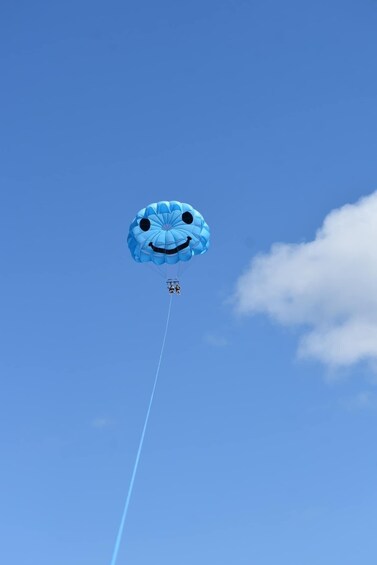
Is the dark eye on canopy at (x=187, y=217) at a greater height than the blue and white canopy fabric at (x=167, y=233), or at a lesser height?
greater

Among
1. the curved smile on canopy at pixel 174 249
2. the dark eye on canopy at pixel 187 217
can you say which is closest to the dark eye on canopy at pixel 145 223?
the curved smile on canopy at pixel 174 249

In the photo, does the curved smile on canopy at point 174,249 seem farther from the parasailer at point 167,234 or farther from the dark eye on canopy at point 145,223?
the dark eye on canopy at point 145,223

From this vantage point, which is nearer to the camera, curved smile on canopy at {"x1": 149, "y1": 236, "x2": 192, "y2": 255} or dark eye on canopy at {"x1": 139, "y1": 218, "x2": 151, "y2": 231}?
dark eye on canopy at {"x1": 139, "y1": 218, "x2": 151, "y2": 231}

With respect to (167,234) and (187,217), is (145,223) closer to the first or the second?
(167,234)

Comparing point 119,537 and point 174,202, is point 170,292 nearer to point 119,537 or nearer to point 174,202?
point 174,202

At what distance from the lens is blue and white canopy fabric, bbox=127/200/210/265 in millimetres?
42656

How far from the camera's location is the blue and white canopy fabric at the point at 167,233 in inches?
1679

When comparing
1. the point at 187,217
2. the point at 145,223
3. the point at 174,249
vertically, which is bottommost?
the point at 174,249

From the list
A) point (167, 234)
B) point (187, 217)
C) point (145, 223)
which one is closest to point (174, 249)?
point (167, 234)

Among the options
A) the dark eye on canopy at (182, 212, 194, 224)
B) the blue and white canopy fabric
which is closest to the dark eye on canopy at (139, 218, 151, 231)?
the blue and white canopy fabric

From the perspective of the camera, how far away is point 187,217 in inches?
1688

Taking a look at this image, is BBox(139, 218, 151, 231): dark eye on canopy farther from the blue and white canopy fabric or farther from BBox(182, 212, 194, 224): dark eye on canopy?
BBox(182, 212, 194, 224): dark eye on canopy

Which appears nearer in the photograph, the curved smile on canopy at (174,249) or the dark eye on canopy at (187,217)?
the dark eye on canopy at (187,217)

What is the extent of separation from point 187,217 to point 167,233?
6.05 feet
